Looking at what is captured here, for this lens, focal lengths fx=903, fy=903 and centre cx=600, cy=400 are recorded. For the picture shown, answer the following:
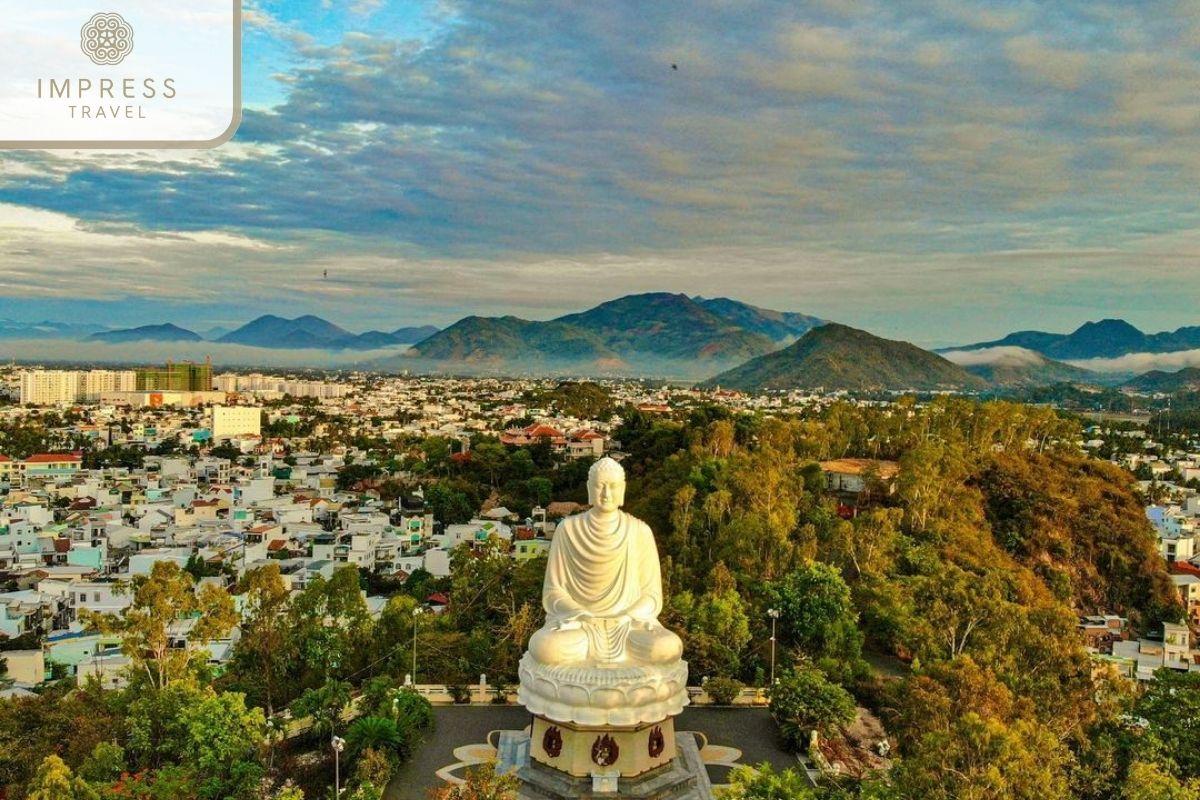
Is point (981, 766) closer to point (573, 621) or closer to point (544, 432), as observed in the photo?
point (573, 621)

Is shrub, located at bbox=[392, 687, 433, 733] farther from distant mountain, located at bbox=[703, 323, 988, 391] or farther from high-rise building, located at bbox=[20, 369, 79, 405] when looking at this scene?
distant mountain, located at bbox=[703, 323, 988, 391]

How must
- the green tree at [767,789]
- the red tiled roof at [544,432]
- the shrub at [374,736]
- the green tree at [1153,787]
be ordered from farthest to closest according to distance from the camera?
the red tiled roof at [544,432] → the shrub at [374,736] → the green tree at [767,789] → the green tree at [1153,787]

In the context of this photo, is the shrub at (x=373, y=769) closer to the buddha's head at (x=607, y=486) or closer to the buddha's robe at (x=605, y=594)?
the buddha's robe at (x=605, y=594)

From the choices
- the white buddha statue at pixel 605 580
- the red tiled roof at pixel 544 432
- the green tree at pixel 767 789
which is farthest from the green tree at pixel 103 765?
the red tiled roof at pixel 544 432

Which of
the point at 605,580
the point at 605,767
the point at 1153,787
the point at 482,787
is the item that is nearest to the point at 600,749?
the point at 605,767

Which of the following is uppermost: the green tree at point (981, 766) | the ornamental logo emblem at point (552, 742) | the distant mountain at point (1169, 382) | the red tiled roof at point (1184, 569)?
the distant mountain at point (1169, 382)

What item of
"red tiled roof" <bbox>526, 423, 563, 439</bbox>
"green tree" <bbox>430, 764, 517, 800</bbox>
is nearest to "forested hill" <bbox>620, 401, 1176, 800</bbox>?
"green tree" <bbox>430, 764, 517, 800</bbox>

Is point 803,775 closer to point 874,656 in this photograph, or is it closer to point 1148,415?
point 874,656
